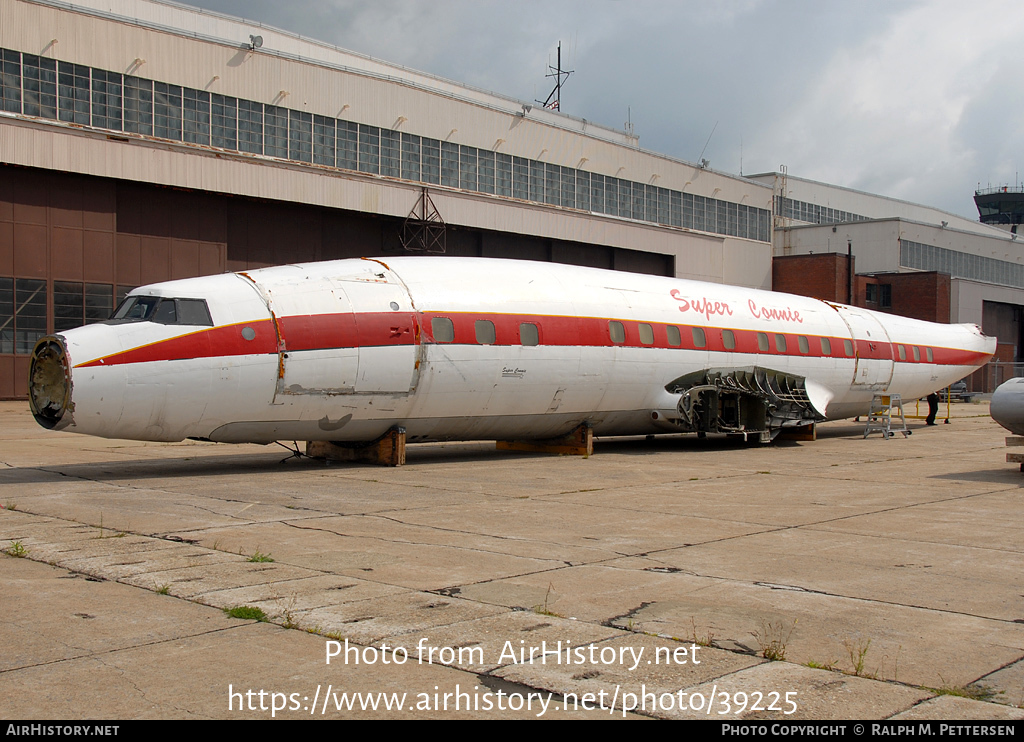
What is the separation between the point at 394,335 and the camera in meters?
16.2

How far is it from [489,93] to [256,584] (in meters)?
48.8

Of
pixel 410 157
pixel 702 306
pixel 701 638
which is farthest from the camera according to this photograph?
pixel 410 157

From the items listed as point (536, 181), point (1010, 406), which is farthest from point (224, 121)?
point (1010, 406)

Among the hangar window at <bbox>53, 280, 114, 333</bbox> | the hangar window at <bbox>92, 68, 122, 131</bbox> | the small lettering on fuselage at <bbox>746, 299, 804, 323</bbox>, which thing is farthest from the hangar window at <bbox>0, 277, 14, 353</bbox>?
the small lettering on fuselage at <bbox>746, 299, 804, 323</bbox>

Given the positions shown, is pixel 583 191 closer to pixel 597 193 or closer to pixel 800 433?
pixel 597 193

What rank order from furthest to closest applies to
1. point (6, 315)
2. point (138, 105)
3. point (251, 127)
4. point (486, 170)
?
point (486, 170)
point (251, 127)
point (138, 105)
point (6, 315)

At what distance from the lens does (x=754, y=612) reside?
23.8 feet

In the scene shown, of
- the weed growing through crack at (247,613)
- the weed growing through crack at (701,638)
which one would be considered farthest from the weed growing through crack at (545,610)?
the weed growing through crack at (247,613)

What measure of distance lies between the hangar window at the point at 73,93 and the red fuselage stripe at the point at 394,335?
2335 cm

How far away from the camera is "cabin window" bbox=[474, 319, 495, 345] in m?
17.3

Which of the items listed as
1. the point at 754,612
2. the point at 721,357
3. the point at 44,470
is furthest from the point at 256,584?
the point at 721,357

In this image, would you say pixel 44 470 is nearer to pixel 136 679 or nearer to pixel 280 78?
pixel 136 679

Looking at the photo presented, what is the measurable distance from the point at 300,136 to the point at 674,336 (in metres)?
23.6

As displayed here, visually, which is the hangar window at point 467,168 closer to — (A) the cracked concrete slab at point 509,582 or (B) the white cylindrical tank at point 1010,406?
(A) the cracked concrete slab at point 509,582
